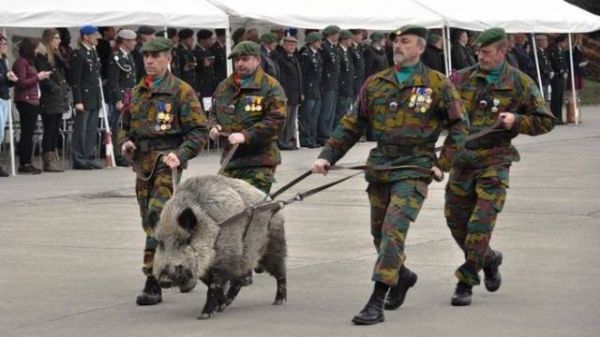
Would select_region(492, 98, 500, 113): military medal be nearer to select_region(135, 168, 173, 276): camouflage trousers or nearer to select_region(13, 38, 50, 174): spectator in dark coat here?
select_region(135, 168, 173, 276): camouflage trousers

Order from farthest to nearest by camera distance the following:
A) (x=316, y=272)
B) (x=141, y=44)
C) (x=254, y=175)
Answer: (x=141, y=44) < (x=316, y=272) < (x=254, y=175)

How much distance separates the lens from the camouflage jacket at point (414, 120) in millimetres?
8945

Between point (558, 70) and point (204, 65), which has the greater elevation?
point (204, 65)

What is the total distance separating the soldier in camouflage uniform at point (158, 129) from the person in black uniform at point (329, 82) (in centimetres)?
1475

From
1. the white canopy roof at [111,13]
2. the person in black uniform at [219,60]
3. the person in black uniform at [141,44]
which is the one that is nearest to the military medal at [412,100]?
the white canopy roof at [111,13]

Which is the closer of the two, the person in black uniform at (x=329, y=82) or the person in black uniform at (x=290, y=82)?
the person in black uniform at (x=290, y=82)

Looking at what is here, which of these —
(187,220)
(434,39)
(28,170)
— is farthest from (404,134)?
(434,39)

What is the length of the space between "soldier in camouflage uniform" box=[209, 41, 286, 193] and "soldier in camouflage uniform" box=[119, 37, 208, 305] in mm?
422

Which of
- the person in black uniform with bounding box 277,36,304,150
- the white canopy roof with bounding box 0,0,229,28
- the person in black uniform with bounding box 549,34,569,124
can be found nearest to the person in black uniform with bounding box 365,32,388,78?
the person in black uniform with bounding box 277,36,304,150

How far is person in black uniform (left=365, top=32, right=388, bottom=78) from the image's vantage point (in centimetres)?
2636

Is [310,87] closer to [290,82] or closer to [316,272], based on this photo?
[290,82]

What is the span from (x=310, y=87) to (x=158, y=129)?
14750mm

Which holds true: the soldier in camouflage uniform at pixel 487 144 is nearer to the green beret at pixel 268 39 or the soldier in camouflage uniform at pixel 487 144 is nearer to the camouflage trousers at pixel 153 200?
the camouflage trousers at pixel 153 200

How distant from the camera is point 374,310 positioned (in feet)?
28.7
